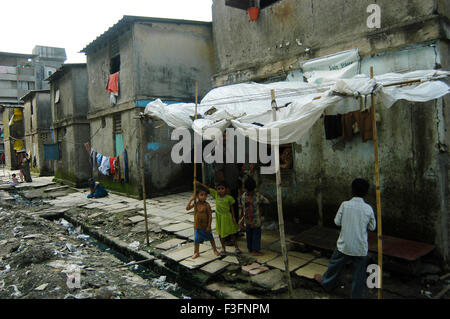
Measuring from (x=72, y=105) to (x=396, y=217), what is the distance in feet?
55.5

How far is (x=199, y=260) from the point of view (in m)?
5.75

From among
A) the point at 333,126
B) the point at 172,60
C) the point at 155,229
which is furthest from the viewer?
the point at 172,60

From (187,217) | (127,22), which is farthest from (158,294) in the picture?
(127,22)

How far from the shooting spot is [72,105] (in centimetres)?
1681

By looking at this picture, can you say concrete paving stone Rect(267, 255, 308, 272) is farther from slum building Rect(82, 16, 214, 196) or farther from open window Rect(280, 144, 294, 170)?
slum building Rect(82, 16, 214, 196)

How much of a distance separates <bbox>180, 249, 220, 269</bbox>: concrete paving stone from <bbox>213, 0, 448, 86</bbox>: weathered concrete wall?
14.8 ft

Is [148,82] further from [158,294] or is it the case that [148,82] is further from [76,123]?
[158,294]

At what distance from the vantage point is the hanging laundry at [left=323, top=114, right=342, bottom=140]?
591 centimetres

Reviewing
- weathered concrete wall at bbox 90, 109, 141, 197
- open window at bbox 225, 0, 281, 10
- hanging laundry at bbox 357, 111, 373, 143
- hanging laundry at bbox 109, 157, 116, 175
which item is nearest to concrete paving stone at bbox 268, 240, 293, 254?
hanging laundry at bbox 357, 111, 373, 143

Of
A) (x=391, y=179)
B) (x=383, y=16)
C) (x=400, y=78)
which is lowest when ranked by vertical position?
(x=391, y=179)

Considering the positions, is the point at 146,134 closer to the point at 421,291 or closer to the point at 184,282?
the point at 184,282

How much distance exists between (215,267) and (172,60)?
9827 mm

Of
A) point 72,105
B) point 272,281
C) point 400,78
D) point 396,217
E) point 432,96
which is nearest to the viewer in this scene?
point 432,96
